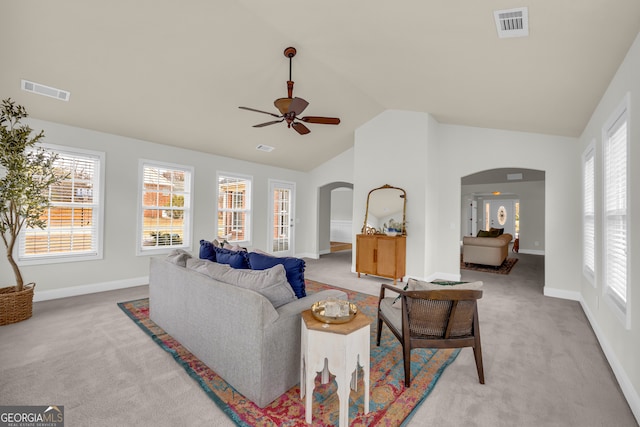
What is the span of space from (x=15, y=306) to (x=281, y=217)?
5.24 meters

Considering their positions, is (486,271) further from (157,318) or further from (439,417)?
(157,318)

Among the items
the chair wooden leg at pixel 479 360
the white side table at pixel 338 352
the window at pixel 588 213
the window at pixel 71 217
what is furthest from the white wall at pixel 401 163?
the window at pixel 71 217

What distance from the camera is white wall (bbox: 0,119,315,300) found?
418 cm

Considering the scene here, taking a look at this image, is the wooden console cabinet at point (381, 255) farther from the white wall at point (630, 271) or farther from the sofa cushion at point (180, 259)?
the sofa cushion at point (180, 259)

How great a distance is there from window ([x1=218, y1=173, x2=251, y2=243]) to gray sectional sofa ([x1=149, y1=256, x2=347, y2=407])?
13.1ft

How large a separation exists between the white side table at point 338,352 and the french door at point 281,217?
5.76 metres

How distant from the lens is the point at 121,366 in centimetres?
240

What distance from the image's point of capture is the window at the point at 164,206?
5.20 metres

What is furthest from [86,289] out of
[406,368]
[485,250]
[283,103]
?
[485,250]

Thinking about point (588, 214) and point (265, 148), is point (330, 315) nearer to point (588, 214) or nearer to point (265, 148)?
point (588, 214)

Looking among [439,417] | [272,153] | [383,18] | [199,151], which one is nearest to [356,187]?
[272,153]

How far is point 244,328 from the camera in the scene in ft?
6.46

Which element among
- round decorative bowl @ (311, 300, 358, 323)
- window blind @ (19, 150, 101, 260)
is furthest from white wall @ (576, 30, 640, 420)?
window blind @ (19, 150, 101, 260)

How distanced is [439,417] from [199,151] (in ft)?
19.0
